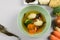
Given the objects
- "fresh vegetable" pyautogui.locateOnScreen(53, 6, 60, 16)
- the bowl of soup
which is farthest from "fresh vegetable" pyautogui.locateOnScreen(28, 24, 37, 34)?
"fresh vegetable" pyautogui.locateOnScreen(53, 6, 60, 16)

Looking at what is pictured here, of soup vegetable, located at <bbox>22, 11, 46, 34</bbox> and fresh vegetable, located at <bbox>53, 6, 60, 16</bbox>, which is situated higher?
fresh vegetable, located at <bbox>53, 6, 60, 16</bbox>

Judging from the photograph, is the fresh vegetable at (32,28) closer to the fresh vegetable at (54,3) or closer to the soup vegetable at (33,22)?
the soup vegetable at (33,22)

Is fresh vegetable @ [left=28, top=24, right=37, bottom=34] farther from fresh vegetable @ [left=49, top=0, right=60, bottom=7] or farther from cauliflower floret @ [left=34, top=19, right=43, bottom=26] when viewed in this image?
fresh vegetable @ [left=49, top=0, right=60, bottom=7]

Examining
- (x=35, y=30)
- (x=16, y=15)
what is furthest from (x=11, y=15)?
(x=35, y=30)

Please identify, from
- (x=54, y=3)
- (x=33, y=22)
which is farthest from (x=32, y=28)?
(x=54, y=3)

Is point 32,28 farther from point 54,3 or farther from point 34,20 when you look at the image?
point 54,3

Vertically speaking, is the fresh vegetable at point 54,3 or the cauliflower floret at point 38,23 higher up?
the fresh vegetable at point 54,3

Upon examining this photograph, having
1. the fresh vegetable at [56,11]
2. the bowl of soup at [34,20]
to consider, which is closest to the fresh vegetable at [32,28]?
the bowl of soup at [34,20]

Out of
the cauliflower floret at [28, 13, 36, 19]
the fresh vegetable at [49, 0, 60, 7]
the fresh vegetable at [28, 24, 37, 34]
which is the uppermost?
the fresh vegetable at [49, 0, 60, 7]

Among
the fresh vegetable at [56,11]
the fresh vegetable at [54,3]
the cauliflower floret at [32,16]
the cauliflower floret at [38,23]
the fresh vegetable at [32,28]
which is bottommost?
the fresh vegetable at [32,28]

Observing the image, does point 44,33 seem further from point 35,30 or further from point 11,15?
point 11,15
